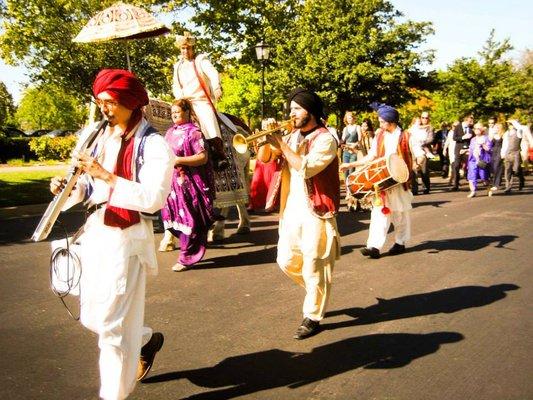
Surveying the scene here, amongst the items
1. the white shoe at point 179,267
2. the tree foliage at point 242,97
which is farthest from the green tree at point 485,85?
the white shoe at point 179,267

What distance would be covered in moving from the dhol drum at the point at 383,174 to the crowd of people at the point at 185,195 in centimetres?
2

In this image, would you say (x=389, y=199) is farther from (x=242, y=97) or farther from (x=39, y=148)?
(x=242, y=97)

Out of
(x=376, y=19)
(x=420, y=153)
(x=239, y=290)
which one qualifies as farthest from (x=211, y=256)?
(x=376, y=19)

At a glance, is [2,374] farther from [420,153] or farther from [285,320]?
[420,153]

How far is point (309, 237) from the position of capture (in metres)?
4.36

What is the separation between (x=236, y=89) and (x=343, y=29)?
72.1ft

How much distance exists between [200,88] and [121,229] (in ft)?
17.0

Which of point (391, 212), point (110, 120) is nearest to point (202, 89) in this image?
point (391, 212)

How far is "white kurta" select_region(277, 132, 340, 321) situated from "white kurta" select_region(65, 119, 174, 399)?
1.55 meters

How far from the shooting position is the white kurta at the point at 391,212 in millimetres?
7094

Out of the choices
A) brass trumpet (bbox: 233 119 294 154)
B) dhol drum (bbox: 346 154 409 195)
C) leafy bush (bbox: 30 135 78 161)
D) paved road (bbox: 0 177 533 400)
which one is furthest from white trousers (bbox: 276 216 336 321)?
leafy bush (bbox: 30 135 78 161)

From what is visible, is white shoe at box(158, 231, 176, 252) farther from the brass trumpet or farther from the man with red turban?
the man with red turban

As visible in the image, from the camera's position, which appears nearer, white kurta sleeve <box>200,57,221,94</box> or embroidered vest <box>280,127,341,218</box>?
embroidered vest <box>280,127,341,218</box>

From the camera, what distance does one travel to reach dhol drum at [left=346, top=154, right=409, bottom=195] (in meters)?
7.01
